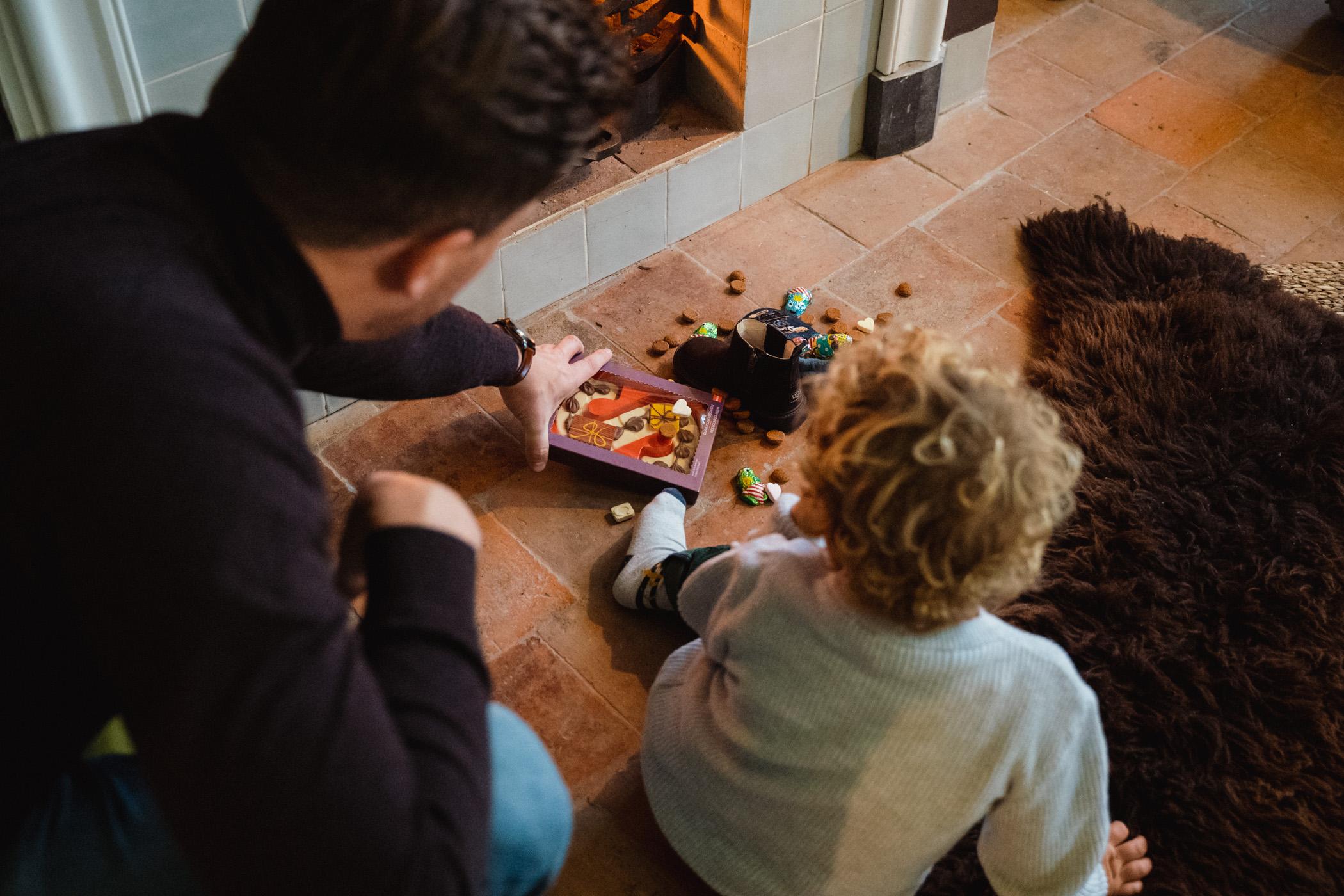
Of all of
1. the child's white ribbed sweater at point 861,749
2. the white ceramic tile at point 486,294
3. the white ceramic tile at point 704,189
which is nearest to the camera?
the child's white ribbed sweater at point 861,749

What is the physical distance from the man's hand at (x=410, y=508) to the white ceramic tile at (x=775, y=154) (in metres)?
1.41

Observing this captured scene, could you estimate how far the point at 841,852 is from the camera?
3.60 ft

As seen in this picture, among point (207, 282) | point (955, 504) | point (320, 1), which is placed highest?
point (320, 1)

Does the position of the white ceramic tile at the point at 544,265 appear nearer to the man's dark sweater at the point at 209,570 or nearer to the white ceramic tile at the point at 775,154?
the white ceramic tile at the point at 775,154

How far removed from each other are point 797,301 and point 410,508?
48.4 inches

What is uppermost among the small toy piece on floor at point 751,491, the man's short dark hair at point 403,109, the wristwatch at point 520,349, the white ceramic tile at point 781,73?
the man's short dark hair at point 403,109

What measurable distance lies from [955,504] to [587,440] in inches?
34.1

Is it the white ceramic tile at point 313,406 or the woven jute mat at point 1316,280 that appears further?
the woven jute mat at point 1316,280

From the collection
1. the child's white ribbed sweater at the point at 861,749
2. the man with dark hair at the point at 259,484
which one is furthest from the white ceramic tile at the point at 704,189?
the man with dark hair at the point at 259,484

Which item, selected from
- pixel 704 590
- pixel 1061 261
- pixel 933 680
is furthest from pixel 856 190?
pixel 933 680

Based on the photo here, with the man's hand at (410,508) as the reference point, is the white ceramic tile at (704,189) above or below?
below

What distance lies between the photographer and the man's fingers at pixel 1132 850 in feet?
4.22

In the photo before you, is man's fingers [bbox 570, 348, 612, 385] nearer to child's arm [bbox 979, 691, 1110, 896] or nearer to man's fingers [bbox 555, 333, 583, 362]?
man's fingers [bbox 555, 333, 583, 362]

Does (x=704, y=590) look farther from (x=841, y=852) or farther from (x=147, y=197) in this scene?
(x=147, y=197)
